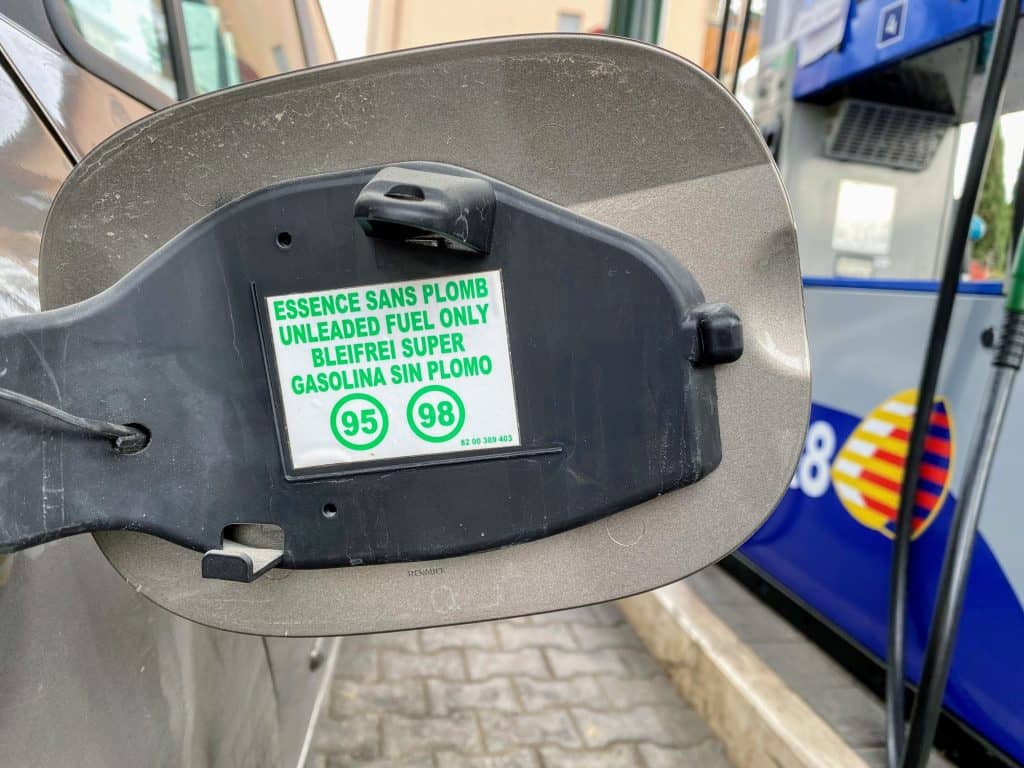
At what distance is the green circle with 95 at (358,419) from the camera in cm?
72

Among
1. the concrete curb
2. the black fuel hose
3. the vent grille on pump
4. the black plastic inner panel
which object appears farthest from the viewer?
the vent grille on pump

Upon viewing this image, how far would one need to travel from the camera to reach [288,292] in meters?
0.71

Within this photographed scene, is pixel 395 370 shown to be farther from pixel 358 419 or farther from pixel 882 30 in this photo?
pixel 882 30

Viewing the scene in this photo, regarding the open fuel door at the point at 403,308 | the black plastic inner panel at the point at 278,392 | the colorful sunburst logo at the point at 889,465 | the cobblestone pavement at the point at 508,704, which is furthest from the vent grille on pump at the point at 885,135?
the black plastic inner panel at the point at 278,392

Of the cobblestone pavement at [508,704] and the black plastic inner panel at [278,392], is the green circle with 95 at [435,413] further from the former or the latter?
the cobblestone pavement at [508,704]

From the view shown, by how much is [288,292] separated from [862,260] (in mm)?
2855

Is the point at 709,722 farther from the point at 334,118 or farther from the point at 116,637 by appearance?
the point at 334,118

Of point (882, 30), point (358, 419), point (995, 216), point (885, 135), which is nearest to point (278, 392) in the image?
point (358, 419)

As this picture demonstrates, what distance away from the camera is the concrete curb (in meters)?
1.83

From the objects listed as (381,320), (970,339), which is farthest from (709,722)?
(381,320)

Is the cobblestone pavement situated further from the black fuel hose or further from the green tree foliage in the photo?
Result: the green tree foliage

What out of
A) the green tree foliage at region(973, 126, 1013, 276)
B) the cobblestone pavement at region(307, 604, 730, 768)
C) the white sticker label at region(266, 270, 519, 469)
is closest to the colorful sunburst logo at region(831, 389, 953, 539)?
the green tree foliage at region(973, 126, 1013, 276)

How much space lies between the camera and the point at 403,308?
0.71m

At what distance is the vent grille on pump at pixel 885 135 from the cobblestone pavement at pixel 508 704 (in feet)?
7.31
